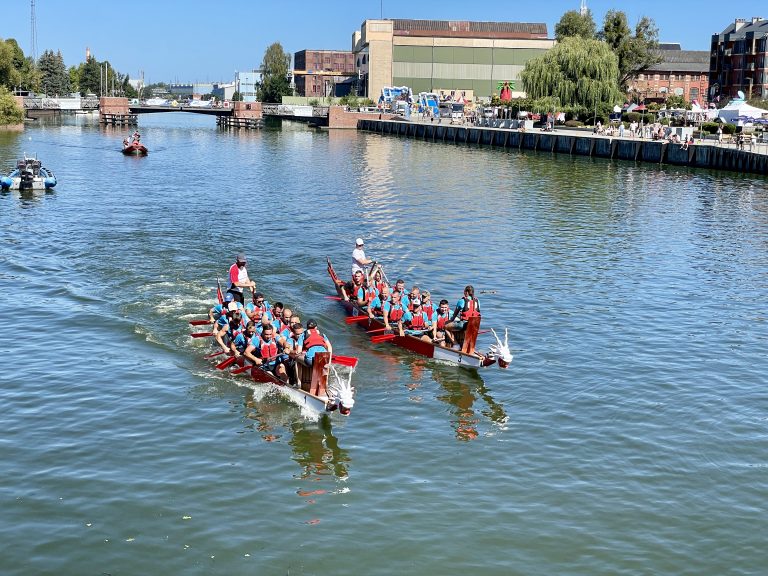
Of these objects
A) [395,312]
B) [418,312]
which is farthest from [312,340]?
[395,312]

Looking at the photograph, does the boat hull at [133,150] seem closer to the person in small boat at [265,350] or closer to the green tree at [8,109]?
the green tree at [8,109]

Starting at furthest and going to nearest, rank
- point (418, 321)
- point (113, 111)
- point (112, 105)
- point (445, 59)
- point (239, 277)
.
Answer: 1. point (445, 59)
2. point (112, 105)
3. point (113, 111)
4. point (239, 277)
5. point (418, 321)

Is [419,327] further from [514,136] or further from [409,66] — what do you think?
[409,66]

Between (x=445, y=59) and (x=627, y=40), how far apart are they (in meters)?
56.7

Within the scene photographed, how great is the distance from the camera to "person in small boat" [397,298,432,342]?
2506 centimetres

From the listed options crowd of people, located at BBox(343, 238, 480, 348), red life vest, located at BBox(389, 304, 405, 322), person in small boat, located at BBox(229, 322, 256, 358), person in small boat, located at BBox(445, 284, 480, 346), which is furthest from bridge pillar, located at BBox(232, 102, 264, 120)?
person in small boat, located at BBox(229, 322, 256, 358)

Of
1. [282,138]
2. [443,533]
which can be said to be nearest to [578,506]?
[443,533]

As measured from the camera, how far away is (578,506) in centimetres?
1683

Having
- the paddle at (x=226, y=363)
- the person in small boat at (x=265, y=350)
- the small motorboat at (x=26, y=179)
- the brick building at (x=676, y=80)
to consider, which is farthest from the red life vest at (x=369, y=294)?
the brick building at (x=676, y=80)

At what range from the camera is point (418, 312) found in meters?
25.3

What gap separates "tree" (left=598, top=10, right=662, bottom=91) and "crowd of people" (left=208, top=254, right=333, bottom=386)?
353 ft

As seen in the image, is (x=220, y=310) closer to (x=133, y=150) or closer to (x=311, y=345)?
(x=311, y=345)

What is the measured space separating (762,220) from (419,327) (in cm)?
3169

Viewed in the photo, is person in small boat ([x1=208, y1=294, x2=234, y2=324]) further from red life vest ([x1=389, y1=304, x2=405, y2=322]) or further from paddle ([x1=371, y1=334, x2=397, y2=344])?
red life vest ([x1=389, y1=304, x2=405, y2=322])
